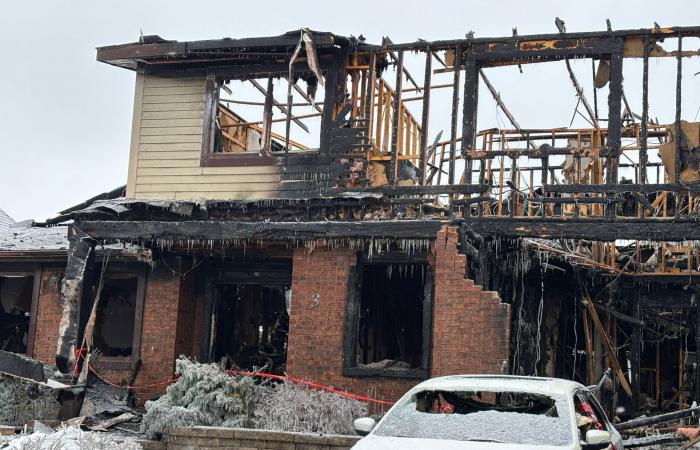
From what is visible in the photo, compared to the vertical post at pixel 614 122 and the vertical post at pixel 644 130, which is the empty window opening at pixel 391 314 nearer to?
the vertical post at pixel 614 122

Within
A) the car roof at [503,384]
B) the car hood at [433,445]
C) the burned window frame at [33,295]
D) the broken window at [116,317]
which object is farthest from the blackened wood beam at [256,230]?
the car hood at [433,445]

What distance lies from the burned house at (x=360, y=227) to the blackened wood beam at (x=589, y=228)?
23mm

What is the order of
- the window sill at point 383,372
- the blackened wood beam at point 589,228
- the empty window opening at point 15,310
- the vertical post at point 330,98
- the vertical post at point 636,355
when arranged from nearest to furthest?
the blackened wood beam at point 589,228 → the window sill at point 383,372 → the vertical post at point 330,98 → the vertical post at point 636,355 → the empty window opening at point 15,310

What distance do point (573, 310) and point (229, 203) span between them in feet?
30.7

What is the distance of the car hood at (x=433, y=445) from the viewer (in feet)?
24.7

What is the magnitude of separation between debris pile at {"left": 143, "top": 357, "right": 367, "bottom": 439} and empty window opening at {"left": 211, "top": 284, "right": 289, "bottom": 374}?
190 inches

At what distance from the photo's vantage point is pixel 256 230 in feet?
51.9

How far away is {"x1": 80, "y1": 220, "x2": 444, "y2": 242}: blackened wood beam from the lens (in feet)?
49.2

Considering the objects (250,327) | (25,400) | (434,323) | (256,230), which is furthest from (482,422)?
(250,327)

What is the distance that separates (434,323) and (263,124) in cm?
536

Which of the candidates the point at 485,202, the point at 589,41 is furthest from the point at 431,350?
the point at 589,41

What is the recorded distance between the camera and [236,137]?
20250mm

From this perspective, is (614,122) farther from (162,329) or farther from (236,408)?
(162,329)

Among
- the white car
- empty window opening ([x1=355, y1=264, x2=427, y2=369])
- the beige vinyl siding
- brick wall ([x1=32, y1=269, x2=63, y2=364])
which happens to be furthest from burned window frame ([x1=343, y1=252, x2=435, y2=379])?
brick wall ([x1=32, y1=269, x2=63, y2=364])
